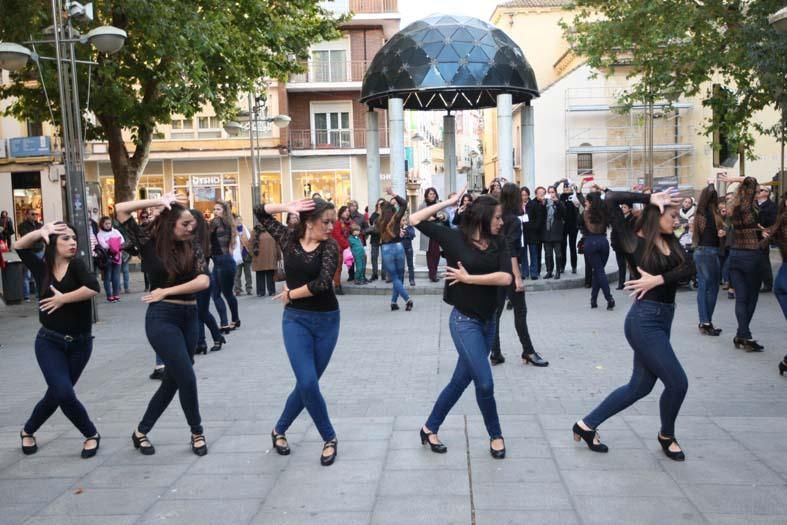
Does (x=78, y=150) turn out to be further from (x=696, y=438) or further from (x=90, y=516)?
(x=696, y=438)

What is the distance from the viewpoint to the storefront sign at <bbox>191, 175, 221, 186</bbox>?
39.4m

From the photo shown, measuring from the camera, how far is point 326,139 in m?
40.0

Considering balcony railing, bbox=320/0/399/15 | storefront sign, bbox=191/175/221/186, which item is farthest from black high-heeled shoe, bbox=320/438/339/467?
balcony railing, bbox=320/0/399/15

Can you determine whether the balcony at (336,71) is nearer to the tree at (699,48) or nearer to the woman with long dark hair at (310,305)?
the tree at (699,48)

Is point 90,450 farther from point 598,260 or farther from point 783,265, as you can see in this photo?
point 598,260

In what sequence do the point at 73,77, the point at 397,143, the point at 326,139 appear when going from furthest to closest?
1. the point at 326,139
2. the point at 397,143
3. the point at 73,77

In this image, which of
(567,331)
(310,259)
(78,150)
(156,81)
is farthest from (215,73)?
(310,259)

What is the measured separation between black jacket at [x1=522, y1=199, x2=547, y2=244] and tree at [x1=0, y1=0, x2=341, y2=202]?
7.92 m

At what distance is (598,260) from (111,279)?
10.1m

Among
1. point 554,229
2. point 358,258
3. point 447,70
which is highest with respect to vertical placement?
point 447,70

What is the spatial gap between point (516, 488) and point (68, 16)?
12141 mm

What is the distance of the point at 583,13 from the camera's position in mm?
21406

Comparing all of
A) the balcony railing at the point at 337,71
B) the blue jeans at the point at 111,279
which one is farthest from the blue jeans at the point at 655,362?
the balcony railing at the point at 337,71

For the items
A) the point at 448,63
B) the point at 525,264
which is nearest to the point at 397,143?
the point at 448,63
